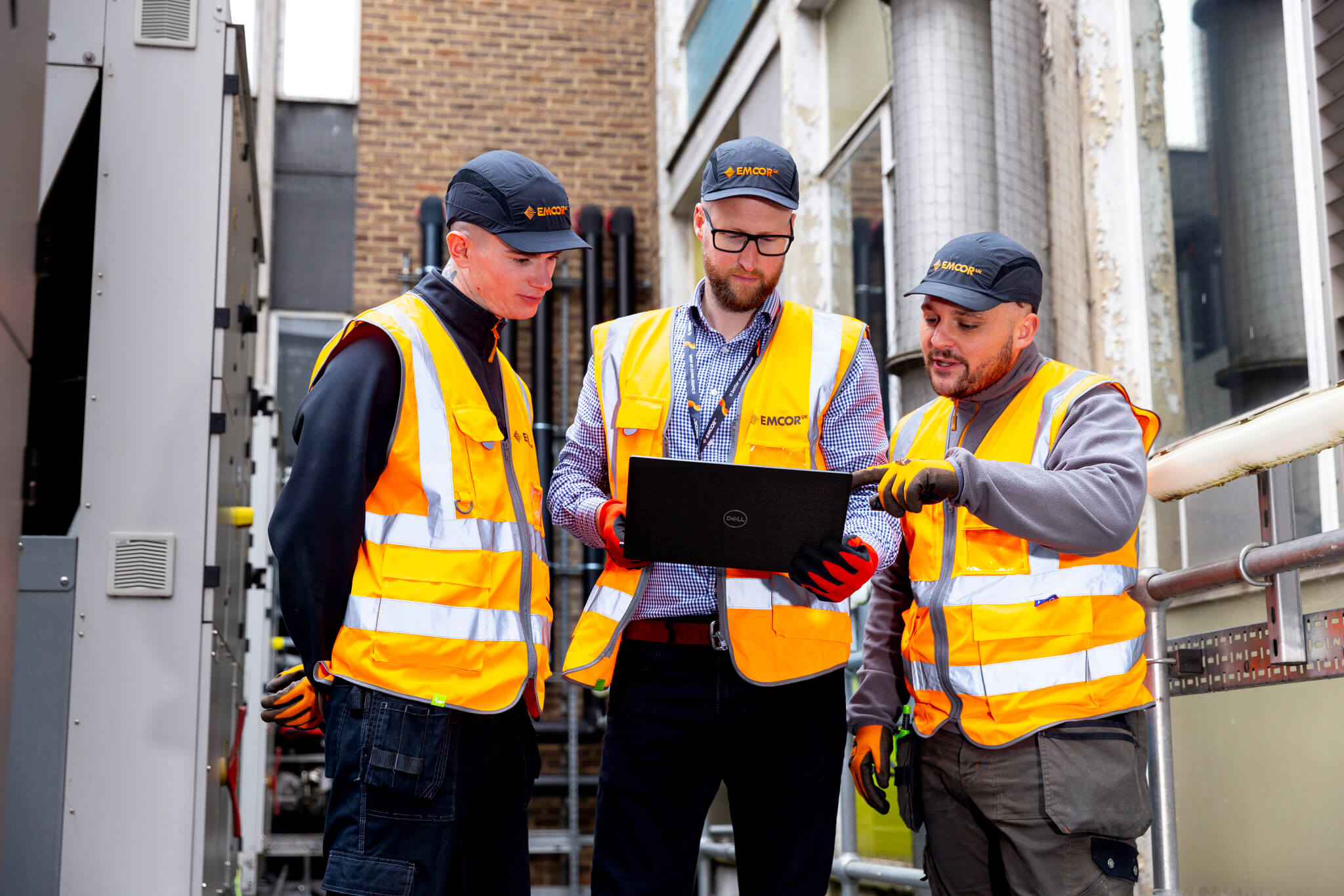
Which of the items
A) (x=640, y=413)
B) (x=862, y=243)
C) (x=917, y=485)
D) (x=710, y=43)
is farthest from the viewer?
(x=710, y=43)

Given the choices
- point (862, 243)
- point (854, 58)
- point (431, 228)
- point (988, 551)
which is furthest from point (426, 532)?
point (431, 228)

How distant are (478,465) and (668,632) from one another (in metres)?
0.51

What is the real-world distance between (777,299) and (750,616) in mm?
723

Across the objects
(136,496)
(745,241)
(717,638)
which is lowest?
(717,638)

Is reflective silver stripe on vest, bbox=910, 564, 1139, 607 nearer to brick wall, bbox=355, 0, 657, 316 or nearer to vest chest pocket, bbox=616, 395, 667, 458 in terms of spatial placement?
vest chest pocket, bbox=616, 395, 667, 458

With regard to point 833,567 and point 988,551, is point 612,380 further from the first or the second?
point 988,551

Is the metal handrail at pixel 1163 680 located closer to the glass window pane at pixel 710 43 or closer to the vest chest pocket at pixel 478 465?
the vest chest pocket at pixel 478 465

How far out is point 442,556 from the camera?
7.75ft

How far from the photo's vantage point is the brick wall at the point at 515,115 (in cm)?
1001

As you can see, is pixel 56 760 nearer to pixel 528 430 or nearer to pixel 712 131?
pixel 528 430

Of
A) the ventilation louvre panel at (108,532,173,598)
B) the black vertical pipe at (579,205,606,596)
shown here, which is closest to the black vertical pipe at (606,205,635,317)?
the black vertical pipe at (579,205,606,596)

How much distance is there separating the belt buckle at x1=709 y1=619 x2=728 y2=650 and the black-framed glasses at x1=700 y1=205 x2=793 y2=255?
782 millimetres

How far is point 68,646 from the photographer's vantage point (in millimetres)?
3670

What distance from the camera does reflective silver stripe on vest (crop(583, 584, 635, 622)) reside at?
2.62m
